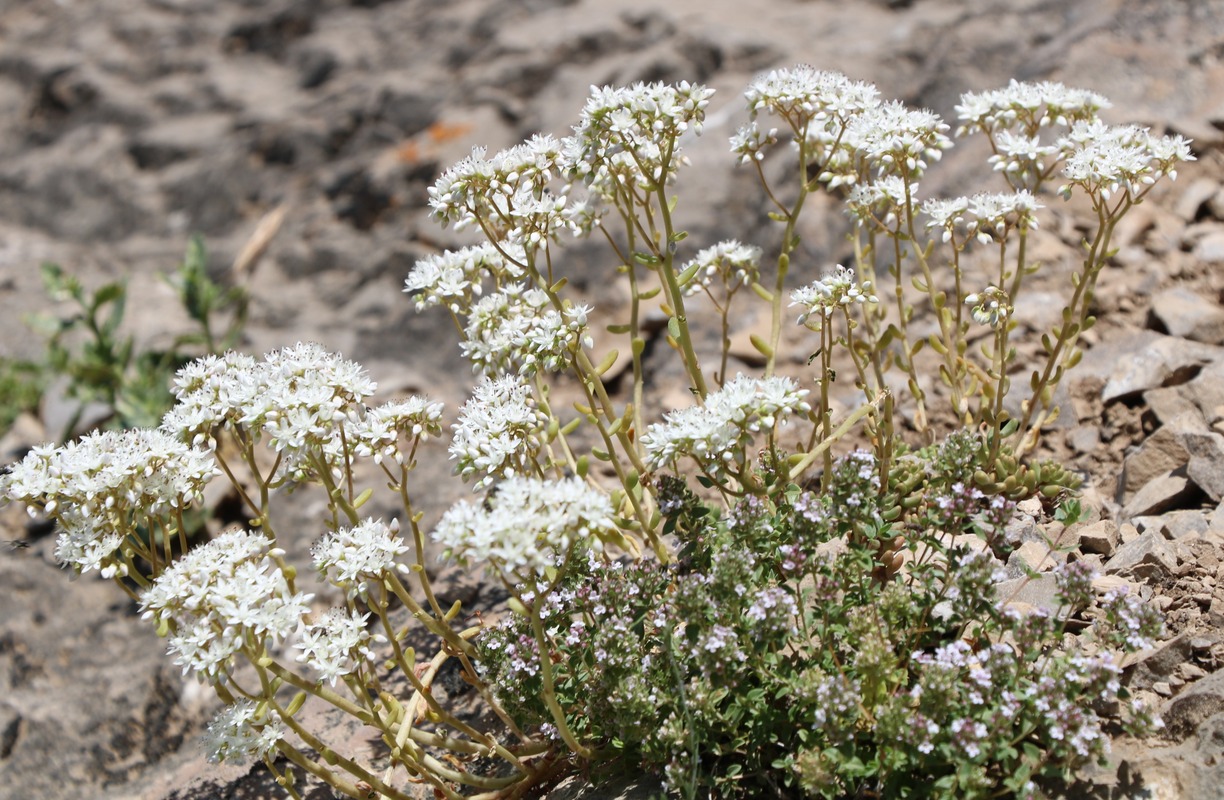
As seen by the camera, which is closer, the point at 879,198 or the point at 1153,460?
the point at 879,198

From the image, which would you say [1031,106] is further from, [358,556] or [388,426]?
[358,556]

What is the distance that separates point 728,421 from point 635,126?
108cm

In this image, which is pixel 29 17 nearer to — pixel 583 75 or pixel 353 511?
pixel 583 75

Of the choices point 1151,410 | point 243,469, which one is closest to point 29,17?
point 243,469

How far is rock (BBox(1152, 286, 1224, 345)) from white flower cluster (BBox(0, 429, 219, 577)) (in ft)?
13.1

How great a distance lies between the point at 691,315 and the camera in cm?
586

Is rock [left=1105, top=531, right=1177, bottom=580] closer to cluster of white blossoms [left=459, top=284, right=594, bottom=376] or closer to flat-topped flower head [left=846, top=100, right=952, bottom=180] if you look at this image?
flat-topped flower head [left=846, top=100, right=952, bottom=180]

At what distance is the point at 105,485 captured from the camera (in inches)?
118

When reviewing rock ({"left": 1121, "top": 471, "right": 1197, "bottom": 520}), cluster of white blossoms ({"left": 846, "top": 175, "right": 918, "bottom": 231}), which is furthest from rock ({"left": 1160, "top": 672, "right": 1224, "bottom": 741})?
cluster of white blossoms ({"left": 846, "top": 175, "right": 918, "bottom": 231})

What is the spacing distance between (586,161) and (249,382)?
4.22 feet

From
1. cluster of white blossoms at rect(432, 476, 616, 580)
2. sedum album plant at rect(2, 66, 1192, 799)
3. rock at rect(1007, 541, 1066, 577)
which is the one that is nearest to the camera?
cluster of white blossoms at rect(432, 476, 616, 580)

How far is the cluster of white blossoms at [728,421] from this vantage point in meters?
2.87

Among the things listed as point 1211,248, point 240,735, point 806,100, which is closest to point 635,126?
point 806,100

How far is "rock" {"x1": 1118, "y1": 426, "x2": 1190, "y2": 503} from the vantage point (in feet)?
12.5
